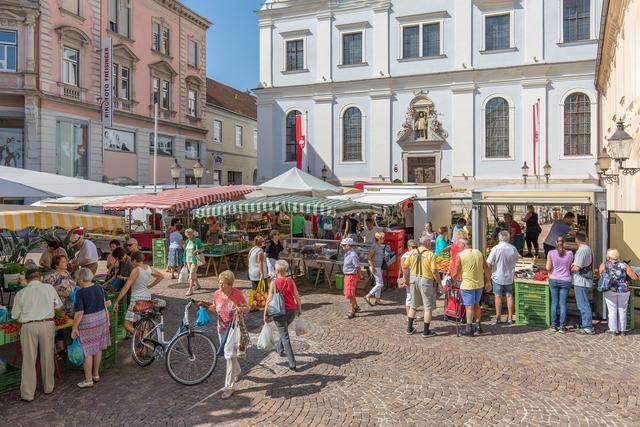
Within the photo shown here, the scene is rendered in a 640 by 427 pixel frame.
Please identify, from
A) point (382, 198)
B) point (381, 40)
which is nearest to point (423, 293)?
point (382, 198)

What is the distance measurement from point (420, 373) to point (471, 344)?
1807mm

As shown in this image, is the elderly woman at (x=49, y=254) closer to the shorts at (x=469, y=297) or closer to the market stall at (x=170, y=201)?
the market stall at (x=170, y=201)

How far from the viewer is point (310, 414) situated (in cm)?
593

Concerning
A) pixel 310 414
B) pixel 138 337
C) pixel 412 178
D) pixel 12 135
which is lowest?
pixel 310 414

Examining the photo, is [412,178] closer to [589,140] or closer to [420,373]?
[589,140]

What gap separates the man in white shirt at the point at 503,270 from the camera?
9.69 m

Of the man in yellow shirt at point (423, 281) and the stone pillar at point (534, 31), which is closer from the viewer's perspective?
the man in yellow shirt at point (423, 281)

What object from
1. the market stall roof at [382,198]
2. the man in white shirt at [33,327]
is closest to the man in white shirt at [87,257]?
the man in white shirt at [33,327]

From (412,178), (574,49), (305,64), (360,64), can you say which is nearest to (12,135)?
(305,64)

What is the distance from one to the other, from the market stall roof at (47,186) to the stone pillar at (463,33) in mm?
24116

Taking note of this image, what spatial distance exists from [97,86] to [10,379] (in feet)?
87.0

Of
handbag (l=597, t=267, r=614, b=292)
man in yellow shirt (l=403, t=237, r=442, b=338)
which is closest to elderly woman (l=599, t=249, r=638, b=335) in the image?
handbag (l=597, t=267, r=614, b=292)

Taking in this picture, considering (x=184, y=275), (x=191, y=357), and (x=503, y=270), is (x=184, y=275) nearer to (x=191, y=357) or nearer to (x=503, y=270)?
(x=191, y=357)

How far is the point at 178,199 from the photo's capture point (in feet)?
53.5
